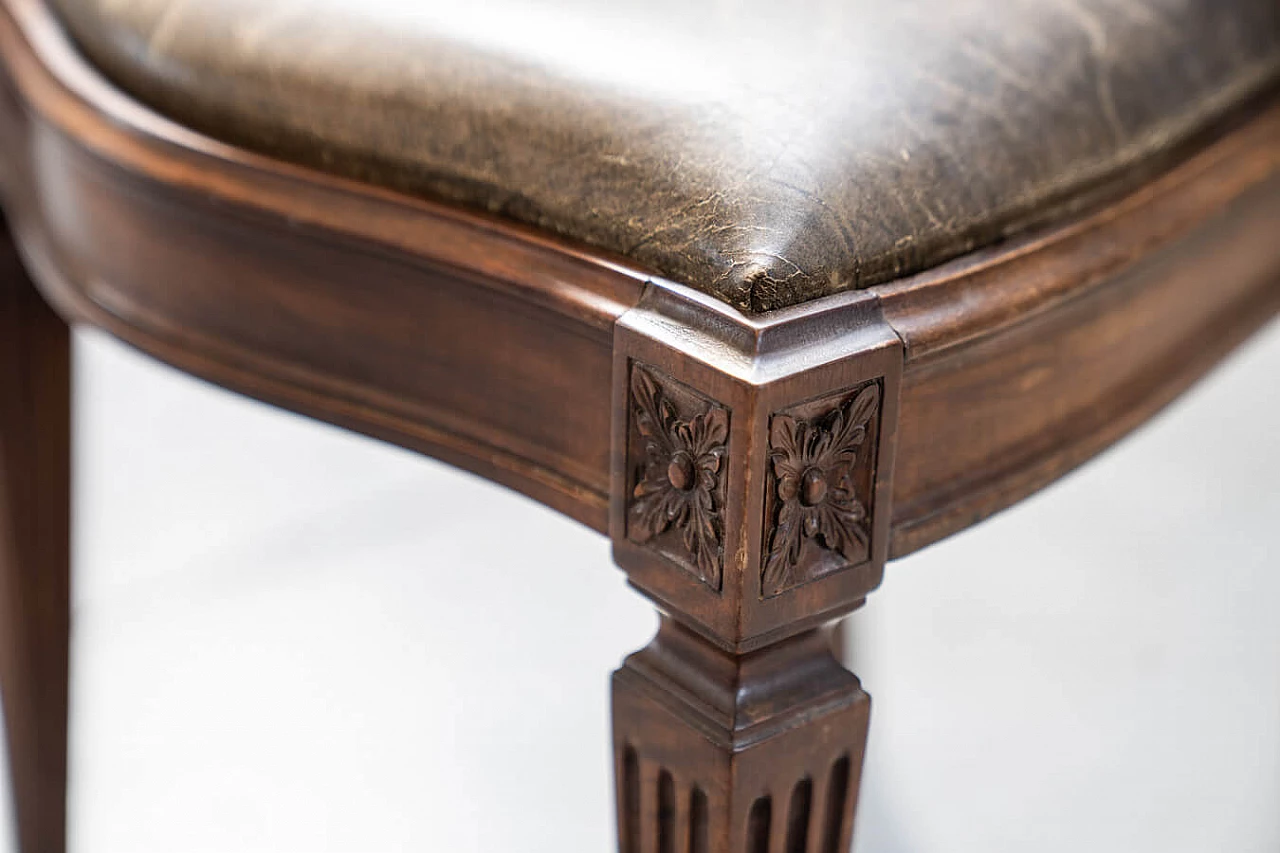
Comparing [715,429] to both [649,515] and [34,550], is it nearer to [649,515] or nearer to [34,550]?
[649,515]

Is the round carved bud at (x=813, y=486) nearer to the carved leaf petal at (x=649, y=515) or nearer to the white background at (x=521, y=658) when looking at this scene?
the carved leaf petal at (x=649, y=515)

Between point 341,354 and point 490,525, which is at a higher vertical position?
point 341,354

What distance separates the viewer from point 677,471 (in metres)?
0.34

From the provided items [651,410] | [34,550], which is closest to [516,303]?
[651,410]

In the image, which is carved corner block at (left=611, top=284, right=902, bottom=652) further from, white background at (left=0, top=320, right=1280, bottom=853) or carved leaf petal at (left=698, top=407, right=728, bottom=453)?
white background at (left=0, top=320, right=1280, bottom=853)

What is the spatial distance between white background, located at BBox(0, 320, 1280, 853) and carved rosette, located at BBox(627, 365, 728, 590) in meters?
0.44

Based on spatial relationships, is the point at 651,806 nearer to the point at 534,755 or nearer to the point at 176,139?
the point at 176,139

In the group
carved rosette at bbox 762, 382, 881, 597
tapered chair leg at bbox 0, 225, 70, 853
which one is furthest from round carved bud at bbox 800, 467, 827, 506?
tapered chair leg at bbox 0, 225, 70, 853

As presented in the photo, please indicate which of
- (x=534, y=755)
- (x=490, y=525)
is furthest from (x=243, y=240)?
(x=490, y=525)

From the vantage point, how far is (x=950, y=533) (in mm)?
387

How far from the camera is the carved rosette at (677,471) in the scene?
33 centimetres

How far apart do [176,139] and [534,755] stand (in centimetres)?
50

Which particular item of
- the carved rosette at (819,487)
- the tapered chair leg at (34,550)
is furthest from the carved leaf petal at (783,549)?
the tapered chair leg at (34,550)

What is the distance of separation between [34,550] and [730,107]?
0.46m
